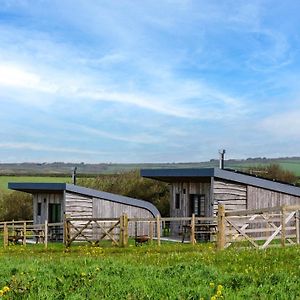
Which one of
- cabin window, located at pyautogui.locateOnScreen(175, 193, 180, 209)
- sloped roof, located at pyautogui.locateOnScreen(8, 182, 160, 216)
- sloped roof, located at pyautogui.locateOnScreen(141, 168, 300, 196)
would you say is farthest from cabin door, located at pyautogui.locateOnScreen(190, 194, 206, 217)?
sloped roof, located at pyautogui.locateOnScreen(8, 182, 160, 216)

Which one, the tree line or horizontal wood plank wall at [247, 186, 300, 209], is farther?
the tree line

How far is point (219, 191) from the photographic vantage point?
2898 cm

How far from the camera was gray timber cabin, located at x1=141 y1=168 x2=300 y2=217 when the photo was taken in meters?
28.8

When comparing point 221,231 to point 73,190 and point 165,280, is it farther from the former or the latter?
point 73,190

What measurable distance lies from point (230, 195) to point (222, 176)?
1.31 meters

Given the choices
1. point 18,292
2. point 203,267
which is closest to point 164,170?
point 203,267

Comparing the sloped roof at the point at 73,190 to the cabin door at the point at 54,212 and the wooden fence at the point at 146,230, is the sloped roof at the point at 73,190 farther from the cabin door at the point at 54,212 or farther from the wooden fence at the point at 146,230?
the wooden fence at the point at 146,230

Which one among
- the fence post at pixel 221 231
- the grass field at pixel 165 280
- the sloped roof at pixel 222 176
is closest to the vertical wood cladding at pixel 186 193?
the sloped roof at pixel 222 176

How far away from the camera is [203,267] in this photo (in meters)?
11.9

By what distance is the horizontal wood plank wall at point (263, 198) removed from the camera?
29.8m

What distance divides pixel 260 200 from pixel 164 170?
198 inches

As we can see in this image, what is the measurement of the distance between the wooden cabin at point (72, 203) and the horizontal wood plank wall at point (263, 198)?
28.6 feet

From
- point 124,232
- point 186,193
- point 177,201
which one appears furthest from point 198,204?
point 124,232

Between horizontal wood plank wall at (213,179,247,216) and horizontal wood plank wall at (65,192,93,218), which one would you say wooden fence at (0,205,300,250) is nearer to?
horizontal wood plank wall at (65,192,93,218)
